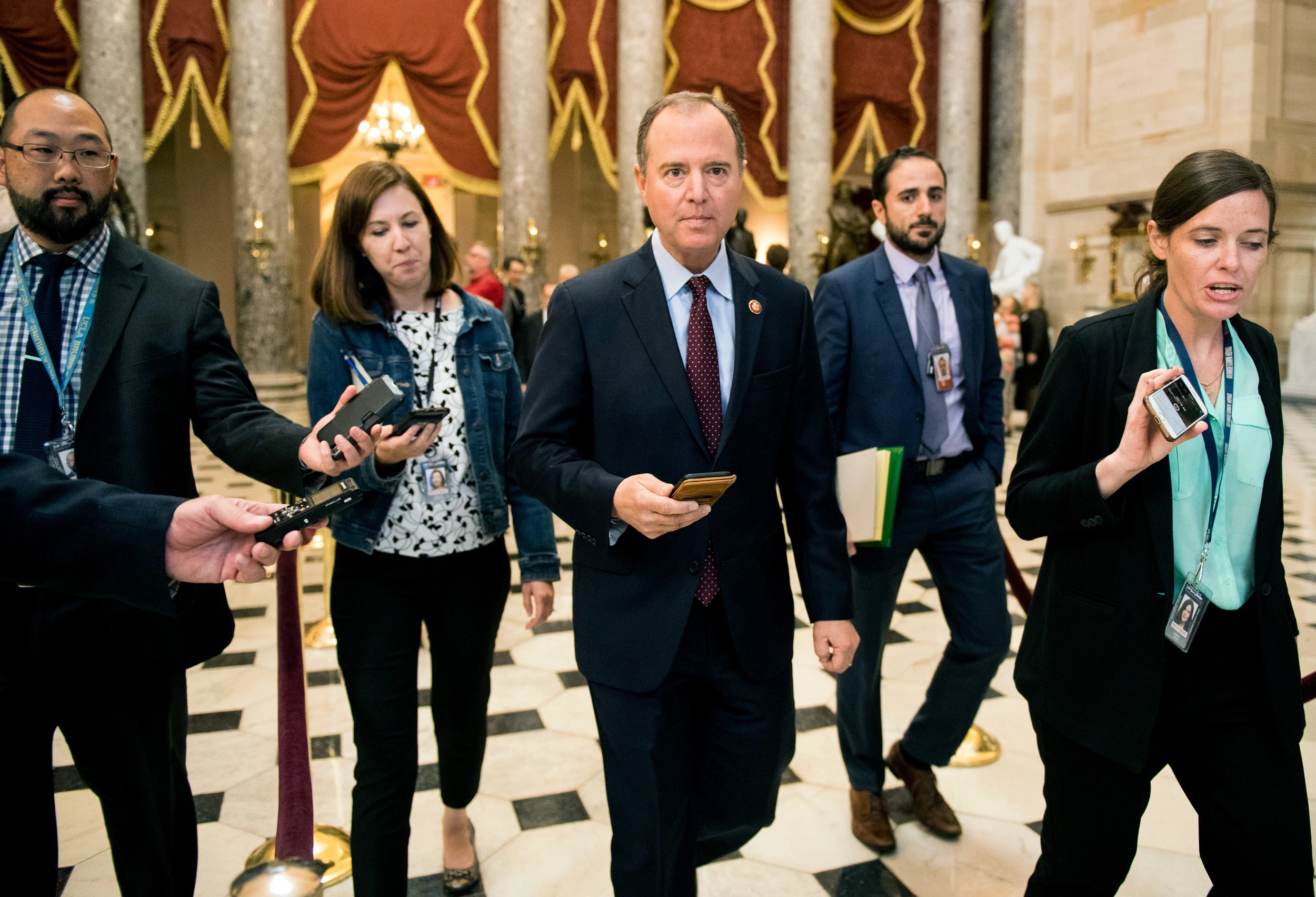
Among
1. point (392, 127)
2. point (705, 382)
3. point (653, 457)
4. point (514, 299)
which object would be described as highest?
point (392, 127)

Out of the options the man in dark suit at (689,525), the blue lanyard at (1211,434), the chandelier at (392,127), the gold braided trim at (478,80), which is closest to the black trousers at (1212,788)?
the blue lanyard at (1211,434)

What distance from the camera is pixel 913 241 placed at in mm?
2826

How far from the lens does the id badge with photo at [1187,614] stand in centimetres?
162

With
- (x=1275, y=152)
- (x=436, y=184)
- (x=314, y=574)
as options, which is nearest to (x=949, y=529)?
(x=314, y=574)

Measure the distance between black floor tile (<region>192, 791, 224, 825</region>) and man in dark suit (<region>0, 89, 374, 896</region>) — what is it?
1102mm

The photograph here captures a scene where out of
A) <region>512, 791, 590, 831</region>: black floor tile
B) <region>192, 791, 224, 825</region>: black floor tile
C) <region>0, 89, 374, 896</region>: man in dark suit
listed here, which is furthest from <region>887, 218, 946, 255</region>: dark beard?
<region>192, 791, 224, 825</region>: black floor tile

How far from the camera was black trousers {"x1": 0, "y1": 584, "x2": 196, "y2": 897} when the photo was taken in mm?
1724

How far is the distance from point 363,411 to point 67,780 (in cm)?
236

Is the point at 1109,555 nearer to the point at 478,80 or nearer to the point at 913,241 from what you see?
the point at 913,241

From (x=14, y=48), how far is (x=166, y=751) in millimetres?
13066

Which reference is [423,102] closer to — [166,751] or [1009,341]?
[1009,341]

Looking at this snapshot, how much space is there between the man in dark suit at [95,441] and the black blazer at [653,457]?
0.38 m

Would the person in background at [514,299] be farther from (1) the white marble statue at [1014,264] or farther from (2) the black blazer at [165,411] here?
(1) the white marble statue at [1014,264]

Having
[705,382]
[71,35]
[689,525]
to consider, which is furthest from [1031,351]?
[71,35]
